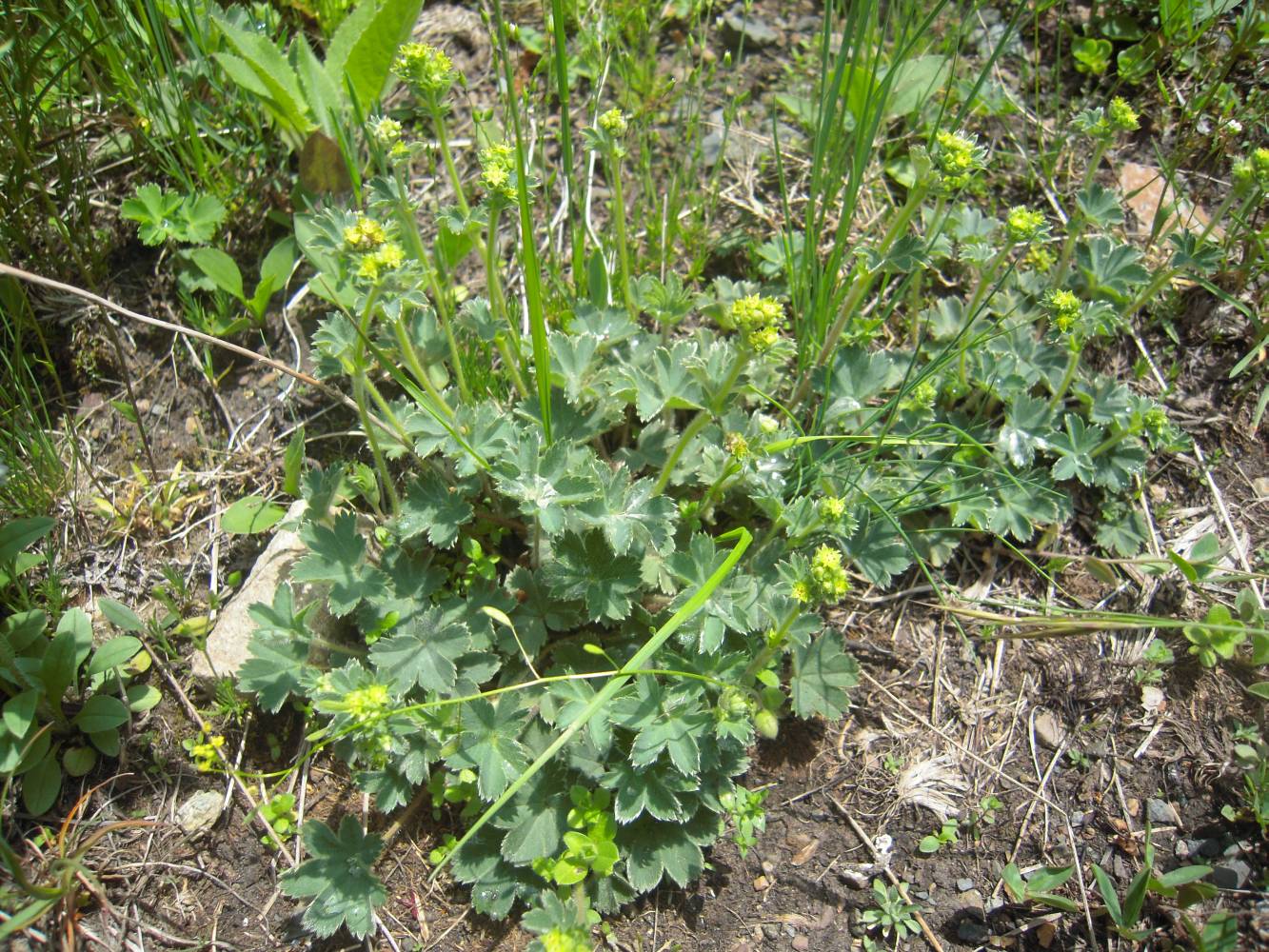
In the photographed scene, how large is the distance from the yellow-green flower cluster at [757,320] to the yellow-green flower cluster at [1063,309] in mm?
1103

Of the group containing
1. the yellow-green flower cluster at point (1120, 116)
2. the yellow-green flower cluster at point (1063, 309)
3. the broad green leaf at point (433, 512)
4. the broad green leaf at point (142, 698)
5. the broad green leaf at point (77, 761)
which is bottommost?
the broad green leaf at point (77, 761)

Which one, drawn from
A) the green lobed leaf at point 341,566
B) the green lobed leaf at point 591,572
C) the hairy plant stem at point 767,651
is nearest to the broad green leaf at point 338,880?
the green lobed leaf at point 341,566

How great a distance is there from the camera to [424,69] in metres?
2.46

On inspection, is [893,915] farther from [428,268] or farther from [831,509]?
[428,268]

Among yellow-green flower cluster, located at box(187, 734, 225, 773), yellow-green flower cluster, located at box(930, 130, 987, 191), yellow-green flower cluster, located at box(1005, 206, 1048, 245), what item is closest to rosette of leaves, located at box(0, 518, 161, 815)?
yellow-green flower cluster, located at box(187, 734, 225, 773)

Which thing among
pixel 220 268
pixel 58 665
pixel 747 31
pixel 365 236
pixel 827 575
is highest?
pixel 747 31

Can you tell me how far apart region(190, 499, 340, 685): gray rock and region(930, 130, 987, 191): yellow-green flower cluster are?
222 centimetres

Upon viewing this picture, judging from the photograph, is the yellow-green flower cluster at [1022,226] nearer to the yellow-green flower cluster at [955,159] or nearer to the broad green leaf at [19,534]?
the yellow-green flower cluster at [955,159]

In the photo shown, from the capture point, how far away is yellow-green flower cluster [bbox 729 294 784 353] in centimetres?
230

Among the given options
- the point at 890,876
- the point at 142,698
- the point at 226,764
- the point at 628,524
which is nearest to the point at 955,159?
the point at 628,524

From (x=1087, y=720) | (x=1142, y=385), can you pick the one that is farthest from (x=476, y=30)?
(x=1087, y=720)

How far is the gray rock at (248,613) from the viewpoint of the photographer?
291cm

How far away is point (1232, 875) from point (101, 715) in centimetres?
329

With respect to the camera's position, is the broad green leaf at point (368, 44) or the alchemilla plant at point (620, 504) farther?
the broad green leaf at point (368, 44)
